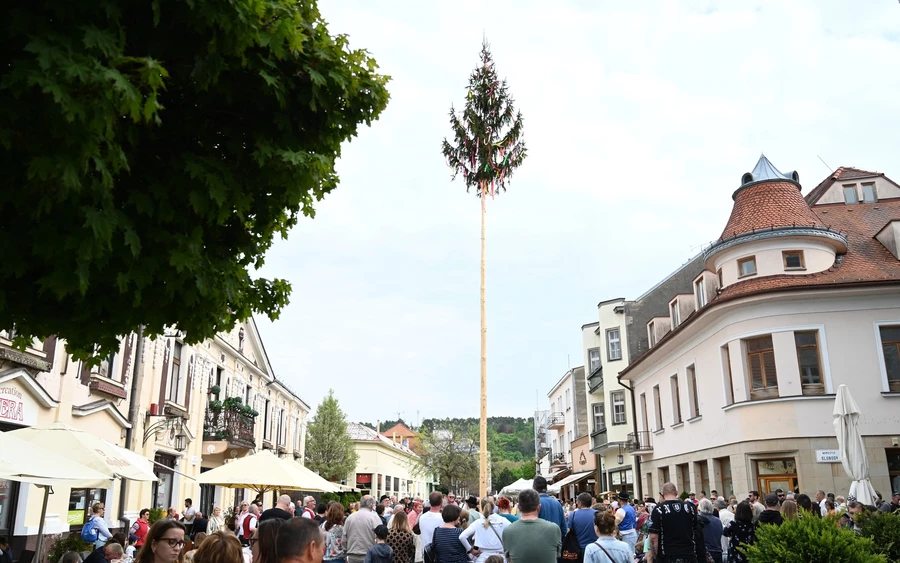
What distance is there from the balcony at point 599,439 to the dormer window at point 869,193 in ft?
56.7

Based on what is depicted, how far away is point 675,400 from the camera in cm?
2831

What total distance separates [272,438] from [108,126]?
39.1 meters

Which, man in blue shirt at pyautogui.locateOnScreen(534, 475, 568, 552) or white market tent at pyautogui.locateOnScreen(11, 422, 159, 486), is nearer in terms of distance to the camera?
white market tent at pyautogui.locateOnScreen(11, 422, 159, 486)

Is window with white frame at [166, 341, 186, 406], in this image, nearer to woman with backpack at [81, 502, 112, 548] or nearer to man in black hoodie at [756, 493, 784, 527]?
woman with backpack at [81, 502, 112, 548]

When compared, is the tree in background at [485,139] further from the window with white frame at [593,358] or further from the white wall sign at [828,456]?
the window with white frame at [593,358]

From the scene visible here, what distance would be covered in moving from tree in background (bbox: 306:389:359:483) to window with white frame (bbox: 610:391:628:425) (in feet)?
87.1

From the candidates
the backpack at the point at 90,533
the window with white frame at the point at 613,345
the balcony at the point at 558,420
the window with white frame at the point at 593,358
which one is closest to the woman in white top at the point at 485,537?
the backpack at the point at 90,533

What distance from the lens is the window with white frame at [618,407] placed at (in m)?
37.1

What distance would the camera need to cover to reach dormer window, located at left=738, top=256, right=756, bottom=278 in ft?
72.5

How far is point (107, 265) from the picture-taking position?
4484 millimetres

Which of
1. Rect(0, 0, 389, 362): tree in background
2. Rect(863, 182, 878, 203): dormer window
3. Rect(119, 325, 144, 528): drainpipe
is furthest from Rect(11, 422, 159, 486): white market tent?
Rect(863, 182, 878, 203): dormer window

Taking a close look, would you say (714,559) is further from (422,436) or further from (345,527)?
(422,436)

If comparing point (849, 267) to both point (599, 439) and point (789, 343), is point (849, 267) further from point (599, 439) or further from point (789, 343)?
point (599, 439)

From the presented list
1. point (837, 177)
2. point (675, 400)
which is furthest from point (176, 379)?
point (837, 177)
